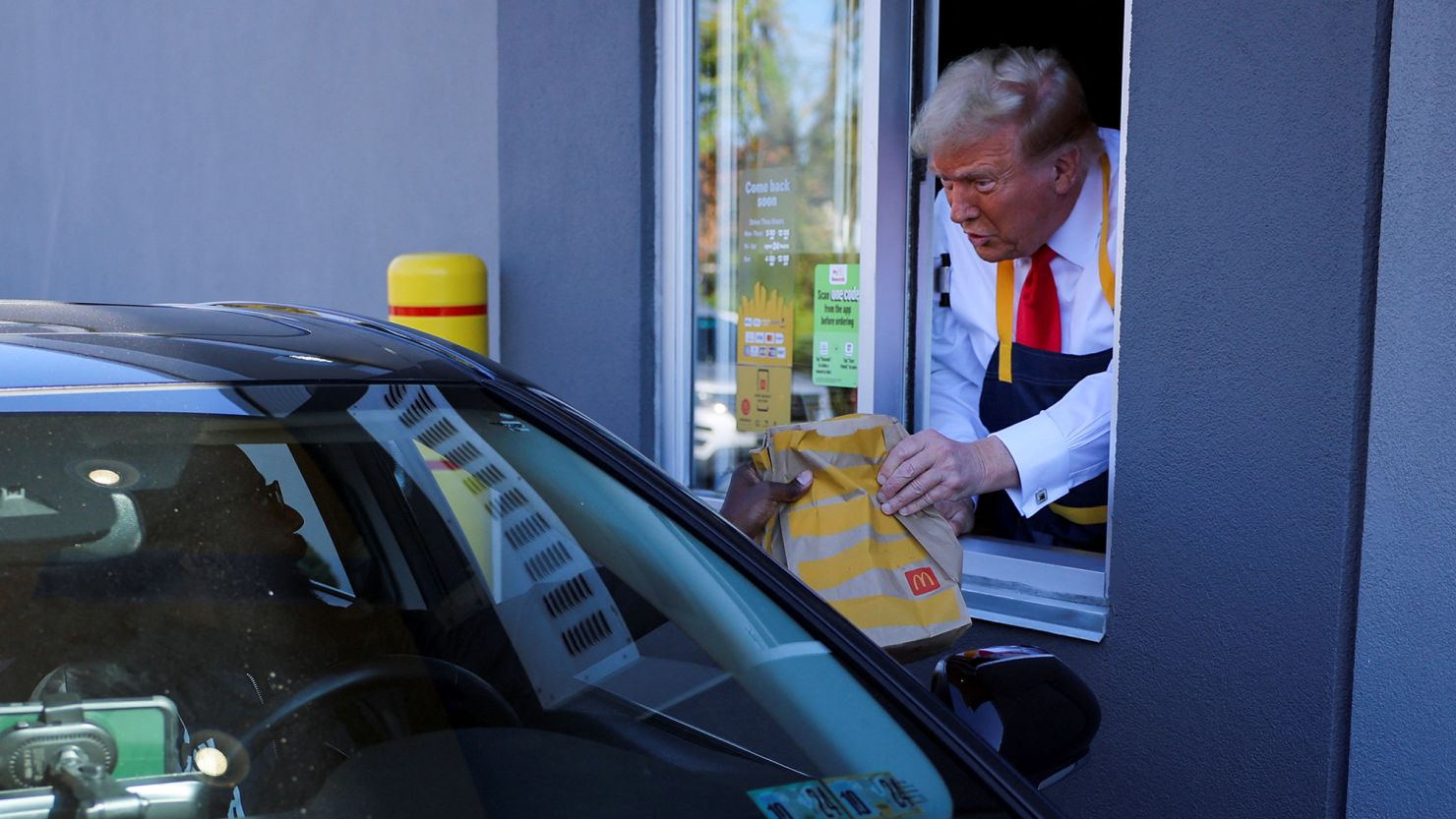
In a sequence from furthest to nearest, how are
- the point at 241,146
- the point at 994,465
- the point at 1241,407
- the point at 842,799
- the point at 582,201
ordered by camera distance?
the point at 241,146 → the point at 582,201 → the point at 994,465 → the point at 1241,407 → the point at 842,799

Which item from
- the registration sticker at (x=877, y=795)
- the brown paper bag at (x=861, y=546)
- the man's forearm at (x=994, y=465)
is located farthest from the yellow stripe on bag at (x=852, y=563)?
the registration sticker at (x=877, y=795)

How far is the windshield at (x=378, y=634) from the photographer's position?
1.47 metres

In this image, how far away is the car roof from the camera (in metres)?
1.60

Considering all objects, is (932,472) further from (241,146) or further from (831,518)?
(241,146)

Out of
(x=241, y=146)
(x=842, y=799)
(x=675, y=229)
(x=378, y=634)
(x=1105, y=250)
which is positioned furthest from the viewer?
(x=241, y=146)

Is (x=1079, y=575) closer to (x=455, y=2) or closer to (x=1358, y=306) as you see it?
(x=1358, y=306)

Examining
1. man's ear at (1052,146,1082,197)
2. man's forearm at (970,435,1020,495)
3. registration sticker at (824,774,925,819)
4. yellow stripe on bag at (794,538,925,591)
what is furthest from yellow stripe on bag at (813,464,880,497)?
registration sticker at (824,774,925,819)

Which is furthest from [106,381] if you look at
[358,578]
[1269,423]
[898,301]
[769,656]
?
[898,301]

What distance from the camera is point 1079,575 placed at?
3371 mm

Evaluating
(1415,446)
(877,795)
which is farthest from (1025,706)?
(1415,446)

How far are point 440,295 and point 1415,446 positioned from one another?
9.61ft

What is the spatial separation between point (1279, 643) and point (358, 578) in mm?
1974

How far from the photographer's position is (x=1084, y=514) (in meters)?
3.49

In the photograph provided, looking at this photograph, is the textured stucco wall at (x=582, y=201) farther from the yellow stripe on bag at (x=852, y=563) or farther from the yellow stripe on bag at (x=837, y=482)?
the yellow stripe on bag at (x=852, y=563)
